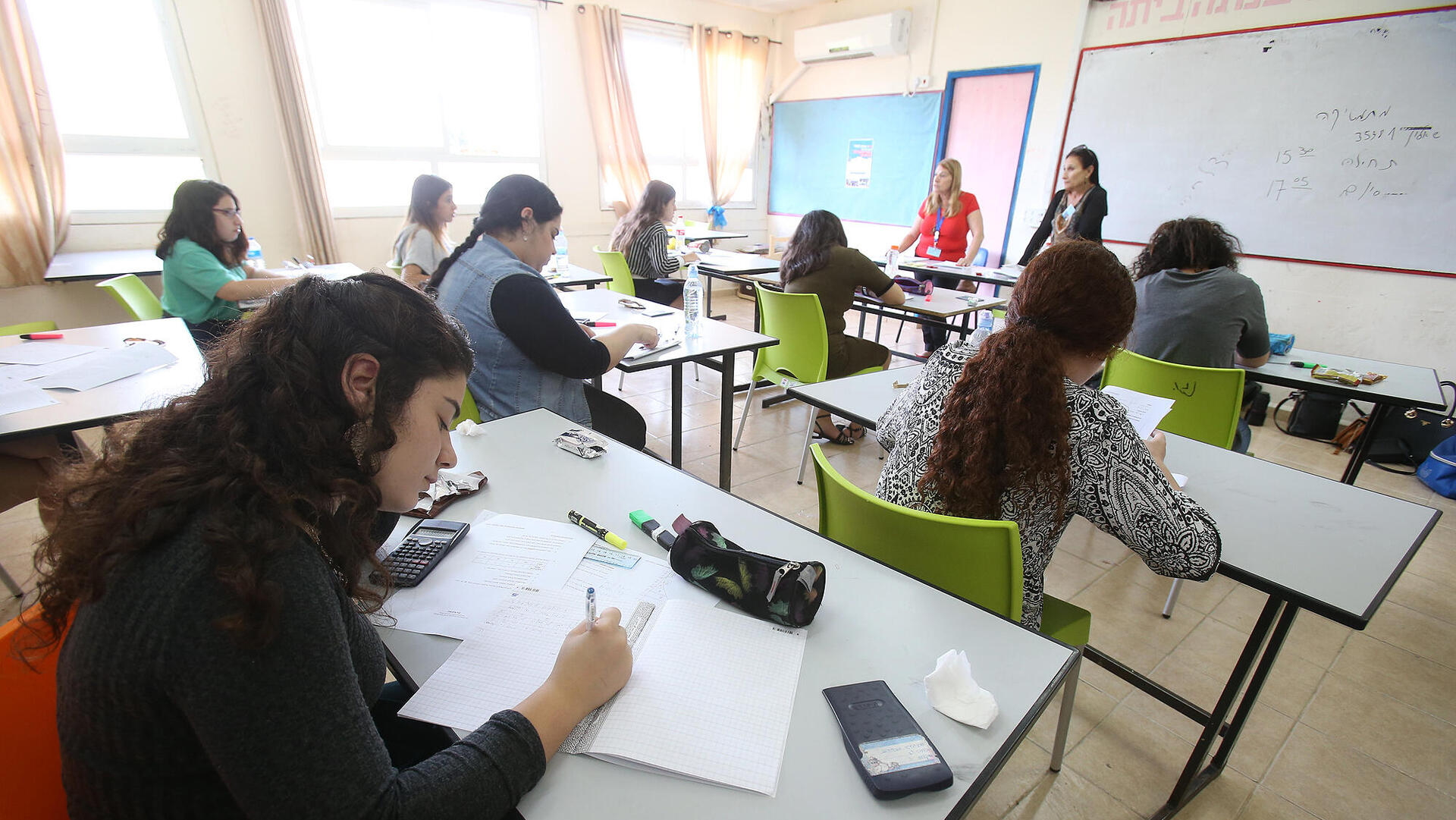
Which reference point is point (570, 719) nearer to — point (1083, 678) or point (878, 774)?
point (878, 774)

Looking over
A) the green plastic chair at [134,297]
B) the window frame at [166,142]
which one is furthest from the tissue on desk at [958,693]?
the window frame at [166,142]

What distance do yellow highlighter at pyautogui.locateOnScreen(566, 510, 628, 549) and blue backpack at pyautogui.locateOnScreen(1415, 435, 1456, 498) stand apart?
3.98 metres

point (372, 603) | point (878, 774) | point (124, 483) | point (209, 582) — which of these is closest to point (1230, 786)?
point (878, 774)

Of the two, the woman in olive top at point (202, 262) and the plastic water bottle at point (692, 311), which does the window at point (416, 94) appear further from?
the plastic water bottle at point (692, 311)

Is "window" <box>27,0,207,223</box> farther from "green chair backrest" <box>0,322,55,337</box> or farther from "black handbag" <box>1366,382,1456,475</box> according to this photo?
"black handbag" <box>1366,382,1456,475</box>

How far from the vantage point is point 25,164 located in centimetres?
367

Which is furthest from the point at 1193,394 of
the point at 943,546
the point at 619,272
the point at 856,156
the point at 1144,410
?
the point at 856,156

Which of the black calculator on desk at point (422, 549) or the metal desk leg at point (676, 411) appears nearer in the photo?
the black calculator on desk at point (422, 549)

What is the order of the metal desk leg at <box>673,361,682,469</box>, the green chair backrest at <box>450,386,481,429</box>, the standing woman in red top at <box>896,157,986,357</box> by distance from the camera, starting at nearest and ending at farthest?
→ the green chair backrest at <box>450,386,481,429</box>, the metal desk leg at <box>673,361,682,469</box>, the standing woman in red top at <box>896,157,986,357</box>

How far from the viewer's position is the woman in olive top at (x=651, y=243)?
4004mm

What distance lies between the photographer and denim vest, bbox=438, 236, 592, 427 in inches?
68.4

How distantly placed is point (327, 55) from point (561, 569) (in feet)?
17.3

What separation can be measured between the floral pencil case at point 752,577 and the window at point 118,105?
5090 mm

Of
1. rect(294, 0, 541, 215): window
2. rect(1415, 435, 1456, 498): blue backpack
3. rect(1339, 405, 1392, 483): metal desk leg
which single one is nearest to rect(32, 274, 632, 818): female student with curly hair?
rect(1339, 405, 1392, 483): metal desk leg
